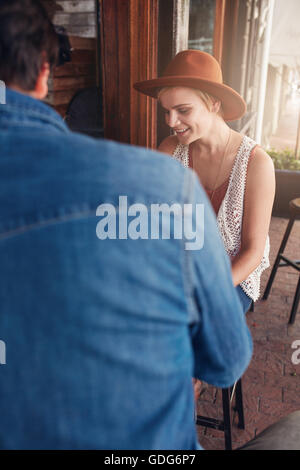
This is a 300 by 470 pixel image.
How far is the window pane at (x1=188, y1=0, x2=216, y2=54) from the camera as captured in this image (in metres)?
5.66

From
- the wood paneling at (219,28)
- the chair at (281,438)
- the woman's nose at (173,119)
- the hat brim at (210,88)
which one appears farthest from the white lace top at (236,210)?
the wood paneling at (219,28)

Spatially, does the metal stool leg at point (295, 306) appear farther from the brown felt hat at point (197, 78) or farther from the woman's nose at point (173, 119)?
the woman's nose at point (173, 119)

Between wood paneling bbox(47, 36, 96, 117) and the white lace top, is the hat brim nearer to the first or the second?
the white lace top

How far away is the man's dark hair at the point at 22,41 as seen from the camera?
2.31 feet

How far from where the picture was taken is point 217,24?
4.47 meters

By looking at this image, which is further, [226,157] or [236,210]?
[226,157]

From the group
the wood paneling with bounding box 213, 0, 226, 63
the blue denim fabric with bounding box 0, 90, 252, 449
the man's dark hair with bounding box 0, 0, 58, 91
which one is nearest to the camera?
the blue denim fabric with bounding box 0, 90, 252, 449

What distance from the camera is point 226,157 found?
77.5 inches

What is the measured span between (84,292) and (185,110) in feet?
4.70

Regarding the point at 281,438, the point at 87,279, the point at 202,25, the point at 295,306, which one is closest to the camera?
the point at 87,279

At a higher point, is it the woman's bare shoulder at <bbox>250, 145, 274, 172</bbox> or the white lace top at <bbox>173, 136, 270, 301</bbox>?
the woman's bare shoulder at <bbox>250, 145, 274, 172</bbox>

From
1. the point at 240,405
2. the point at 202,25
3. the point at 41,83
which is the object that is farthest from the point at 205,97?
the point at 202,25

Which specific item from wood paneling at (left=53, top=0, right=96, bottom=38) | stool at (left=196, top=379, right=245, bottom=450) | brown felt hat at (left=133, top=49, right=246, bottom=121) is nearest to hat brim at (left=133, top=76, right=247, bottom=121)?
brown felt hat at (left=133, top=49, right=246, bottom=121)

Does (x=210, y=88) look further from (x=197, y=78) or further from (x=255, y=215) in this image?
(x=255, y=215)
